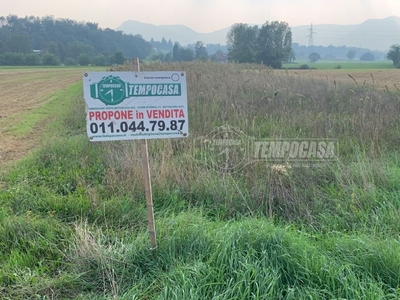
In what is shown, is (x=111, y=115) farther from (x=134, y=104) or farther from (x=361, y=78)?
(x=361, y=78)

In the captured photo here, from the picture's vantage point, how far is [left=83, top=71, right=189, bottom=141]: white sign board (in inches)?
95.8

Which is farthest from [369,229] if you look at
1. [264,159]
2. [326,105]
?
[326,105]

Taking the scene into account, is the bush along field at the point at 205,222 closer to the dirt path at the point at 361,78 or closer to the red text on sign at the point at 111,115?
the red text on sign at the point at 111,115

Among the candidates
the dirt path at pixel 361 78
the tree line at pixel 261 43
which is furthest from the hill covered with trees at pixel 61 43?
the dirt path at pixel 361 78

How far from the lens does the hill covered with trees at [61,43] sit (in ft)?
228

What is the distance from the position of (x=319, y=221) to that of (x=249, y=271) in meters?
1.32

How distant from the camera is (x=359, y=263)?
2342 millimetres

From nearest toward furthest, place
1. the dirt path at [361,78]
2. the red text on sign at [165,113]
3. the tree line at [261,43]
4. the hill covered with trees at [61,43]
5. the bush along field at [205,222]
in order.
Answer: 1. the bush along field at [205,222]
2. the red text on sign at [165,113]
3. the dirt path at [361,78]
4. the tree line at [261,43]
5. the hill covered with trees at [61,43]

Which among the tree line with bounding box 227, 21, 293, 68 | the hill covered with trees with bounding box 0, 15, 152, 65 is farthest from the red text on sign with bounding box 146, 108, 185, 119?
the hill covered with trees with bounding box 0, 15, 152, 65

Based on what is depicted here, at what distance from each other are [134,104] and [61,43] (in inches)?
3722

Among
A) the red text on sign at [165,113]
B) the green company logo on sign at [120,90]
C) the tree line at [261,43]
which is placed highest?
the tree line at [261,43]

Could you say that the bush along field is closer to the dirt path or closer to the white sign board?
the white sign board

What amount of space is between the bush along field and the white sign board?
982mm

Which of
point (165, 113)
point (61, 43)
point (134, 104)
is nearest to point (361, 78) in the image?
point (165, 113)
